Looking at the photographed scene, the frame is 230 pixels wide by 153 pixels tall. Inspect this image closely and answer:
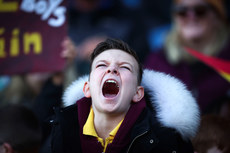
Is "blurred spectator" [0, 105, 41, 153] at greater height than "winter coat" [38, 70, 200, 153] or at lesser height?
lesser

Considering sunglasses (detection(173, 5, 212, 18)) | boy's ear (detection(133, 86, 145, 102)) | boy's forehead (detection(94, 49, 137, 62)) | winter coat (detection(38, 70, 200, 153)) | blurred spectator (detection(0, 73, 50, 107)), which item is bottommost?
blurred spectator (detection(0, 73, 50, 107))

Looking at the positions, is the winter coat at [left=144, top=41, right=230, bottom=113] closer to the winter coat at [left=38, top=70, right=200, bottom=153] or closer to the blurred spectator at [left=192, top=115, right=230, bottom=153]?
the blurred spectator at [left=192, top=115, right=230, bottom=153]

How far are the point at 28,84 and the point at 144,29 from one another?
5.64ft

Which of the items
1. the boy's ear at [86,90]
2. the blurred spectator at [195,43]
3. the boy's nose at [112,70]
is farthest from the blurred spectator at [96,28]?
the boy's nose at [112,70]

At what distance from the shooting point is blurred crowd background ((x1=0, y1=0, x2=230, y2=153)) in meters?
2.94

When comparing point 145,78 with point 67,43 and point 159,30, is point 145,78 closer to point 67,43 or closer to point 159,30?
point 67,43

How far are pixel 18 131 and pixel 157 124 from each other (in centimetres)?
90

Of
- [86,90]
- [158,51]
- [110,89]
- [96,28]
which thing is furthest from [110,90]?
[96,28]

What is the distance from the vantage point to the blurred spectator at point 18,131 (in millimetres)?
2400

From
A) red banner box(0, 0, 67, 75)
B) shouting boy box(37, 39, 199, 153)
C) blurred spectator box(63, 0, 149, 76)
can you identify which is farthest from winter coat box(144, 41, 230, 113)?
shouting boy box(37, 39, 199, 153)

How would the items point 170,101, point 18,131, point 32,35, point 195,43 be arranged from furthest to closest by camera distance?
point 195,43 → point 32,35 → point 18,131 → point 170,101

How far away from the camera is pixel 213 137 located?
2.37 meters

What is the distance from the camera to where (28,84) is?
371 centimetres

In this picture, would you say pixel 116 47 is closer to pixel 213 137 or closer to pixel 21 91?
pixel 213 137
